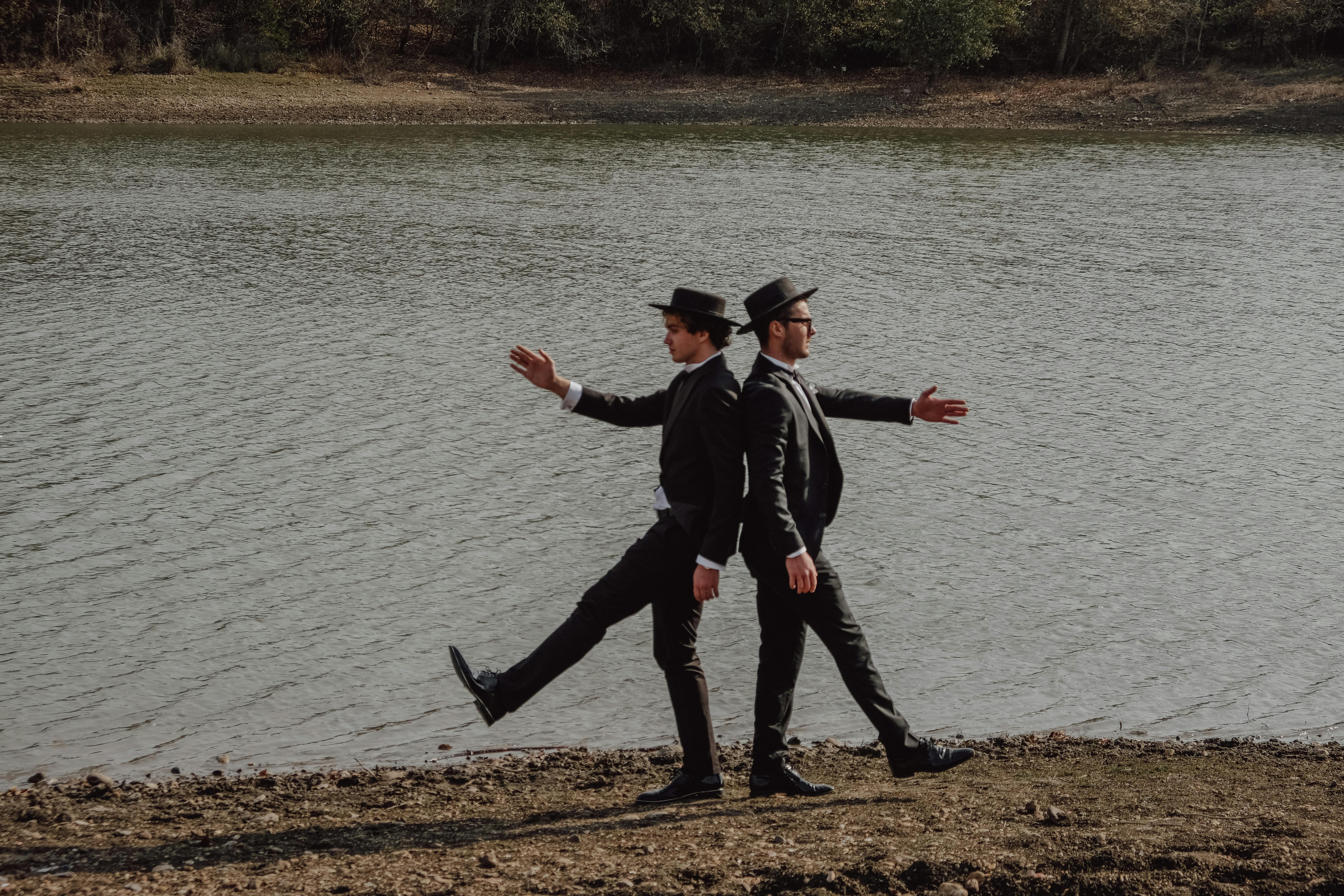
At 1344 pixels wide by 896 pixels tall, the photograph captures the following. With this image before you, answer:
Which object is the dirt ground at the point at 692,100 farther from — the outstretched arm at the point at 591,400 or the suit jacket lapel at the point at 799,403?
the suit jacket lapel at the point at 799,403

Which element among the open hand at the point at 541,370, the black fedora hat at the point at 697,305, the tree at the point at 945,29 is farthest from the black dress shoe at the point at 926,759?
the tree at the point at 945,29

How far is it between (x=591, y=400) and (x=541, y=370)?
24 centimetres

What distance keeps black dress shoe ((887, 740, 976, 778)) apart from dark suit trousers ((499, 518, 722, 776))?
766 millimetres

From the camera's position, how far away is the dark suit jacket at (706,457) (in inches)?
191

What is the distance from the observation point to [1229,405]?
1271 cm

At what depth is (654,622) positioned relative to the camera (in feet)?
17.0

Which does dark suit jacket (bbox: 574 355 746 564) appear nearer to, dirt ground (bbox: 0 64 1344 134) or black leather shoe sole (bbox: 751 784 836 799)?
black leather shoe sole (bbox: 751 784 836 799)

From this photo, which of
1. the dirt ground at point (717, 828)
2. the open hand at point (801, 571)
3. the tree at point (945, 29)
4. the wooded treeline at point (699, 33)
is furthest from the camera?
the tree at point (945, 29)

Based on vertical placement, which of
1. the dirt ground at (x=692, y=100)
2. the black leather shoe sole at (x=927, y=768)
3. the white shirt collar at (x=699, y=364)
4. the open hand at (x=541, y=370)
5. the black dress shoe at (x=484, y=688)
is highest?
the dirt ground at (x=692, y=100)

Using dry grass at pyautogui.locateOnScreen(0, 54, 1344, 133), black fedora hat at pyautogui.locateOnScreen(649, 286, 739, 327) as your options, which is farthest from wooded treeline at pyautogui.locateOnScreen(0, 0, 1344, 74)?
black fedora hat at pyautogui.locateOnScreen(649, 286, 739, 327)

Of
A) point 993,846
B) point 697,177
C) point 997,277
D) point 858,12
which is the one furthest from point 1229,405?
point 858,12

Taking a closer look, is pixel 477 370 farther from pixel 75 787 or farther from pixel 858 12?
A: pixel 858 12

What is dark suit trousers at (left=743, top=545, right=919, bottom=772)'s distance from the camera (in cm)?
500

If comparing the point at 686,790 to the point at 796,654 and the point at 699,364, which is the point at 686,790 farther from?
the point at 699,364
